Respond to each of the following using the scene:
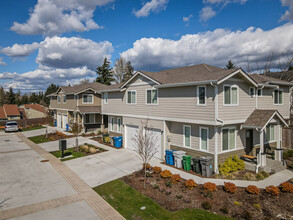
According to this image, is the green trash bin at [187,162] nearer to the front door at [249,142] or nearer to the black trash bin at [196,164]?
the black trash bin at [196,164]

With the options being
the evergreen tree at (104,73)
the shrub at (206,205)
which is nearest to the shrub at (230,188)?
the shrub at (206,205)

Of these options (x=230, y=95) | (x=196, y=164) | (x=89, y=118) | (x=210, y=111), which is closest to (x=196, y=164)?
(x=196, y=164)

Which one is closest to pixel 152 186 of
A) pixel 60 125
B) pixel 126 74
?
pixel 60 125

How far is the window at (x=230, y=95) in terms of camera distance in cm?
1267

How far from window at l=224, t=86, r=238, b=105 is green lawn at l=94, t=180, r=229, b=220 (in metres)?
7.30

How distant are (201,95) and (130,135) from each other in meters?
9.12

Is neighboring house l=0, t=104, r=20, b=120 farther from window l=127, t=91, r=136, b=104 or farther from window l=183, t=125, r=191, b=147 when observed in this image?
window l=183, t=125, r=191, b=147

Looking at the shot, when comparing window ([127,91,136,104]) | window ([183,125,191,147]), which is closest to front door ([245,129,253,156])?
window ([183,125,191,147])

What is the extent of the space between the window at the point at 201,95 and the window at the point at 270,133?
24.9 ft

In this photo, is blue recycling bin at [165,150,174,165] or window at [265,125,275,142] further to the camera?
window at [265,125,275,142]

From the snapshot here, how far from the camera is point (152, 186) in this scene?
415 inches

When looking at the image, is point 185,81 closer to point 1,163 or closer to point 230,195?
point 230,195

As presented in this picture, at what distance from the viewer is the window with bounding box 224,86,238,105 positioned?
12672 millimetres

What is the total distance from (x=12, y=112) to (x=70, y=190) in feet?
152
